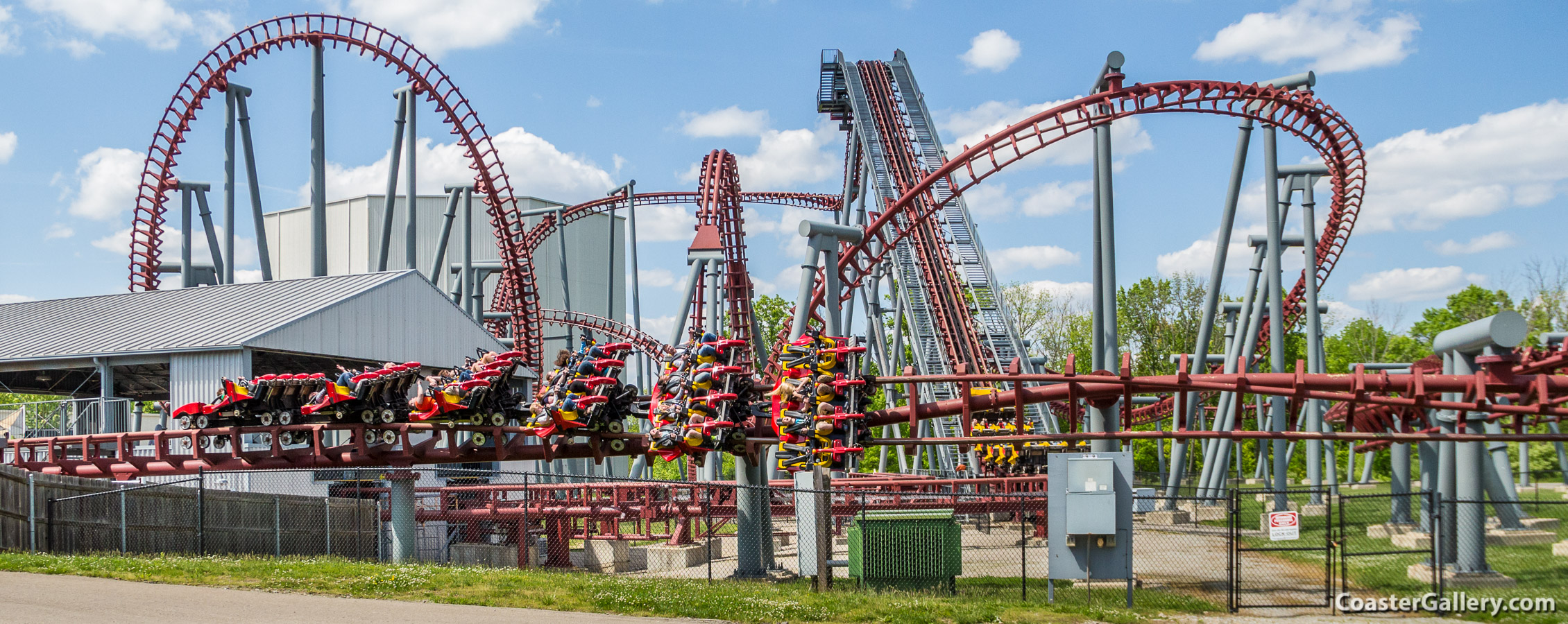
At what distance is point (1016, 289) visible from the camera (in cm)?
5400

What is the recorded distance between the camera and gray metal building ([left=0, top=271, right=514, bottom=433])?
58.6 feet

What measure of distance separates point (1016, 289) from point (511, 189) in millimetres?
31668

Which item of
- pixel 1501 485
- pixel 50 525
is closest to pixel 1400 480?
pixel 1501 485

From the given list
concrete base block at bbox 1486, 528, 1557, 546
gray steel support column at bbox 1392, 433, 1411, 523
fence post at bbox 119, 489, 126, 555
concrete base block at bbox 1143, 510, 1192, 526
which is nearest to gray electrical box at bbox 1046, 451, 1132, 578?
gray steel support column at bbox 1392, 433, 1411, 523

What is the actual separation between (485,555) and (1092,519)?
383 inches

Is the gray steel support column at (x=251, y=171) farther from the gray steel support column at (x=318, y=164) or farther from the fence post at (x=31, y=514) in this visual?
the fence post at (x=31, y=514)

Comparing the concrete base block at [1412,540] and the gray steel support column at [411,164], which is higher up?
the gray steel support column at [411,164]

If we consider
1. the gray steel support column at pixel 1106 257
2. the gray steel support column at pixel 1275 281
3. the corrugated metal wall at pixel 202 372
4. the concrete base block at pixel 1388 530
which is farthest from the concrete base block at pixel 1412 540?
the corrugated metal wall at pixel 202 372

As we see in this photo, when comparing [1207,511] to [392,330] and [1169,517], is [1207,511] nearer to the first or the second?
[1169,517]

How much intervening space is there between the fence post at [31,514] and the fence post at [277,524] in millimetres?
2407

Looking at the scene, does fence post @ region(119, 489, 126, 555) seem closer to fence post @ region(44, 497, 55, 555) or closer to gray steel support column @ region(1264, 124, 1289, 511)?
fence post @ region(44, 497, 55, 555)

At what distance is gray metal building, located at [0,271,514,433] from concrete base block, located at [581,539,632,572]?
5436 mm

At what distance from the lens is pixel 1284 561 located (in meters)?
15.3

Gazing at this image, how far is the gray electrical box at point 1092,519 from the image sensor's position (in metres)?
10.4
